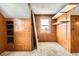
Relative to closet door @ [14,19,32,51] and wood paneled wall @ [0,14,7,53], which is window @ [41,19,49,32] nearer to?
closet door @ [14,19,32,51]

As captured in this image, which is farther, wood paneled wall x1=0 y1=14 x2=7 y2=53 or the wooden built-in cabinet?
the wooden built-in cabinet

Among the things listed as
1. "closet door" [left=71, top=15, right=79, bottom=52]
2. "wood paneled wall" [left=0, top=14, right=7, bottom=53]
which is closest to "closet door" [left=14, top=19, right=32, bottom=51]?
"wood paneled wall" [left=0, top=14, right=7, bottom=53]

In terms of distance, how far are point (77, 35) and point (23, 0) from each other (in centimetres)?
445

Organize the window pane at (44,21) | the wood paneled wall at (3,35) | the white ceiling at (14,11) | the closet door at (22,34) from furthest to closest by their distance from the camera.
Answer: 1. the window pane at (44,21)
2. the closet door at (22,34)
3. the wood paneled wall at (3,35)
4. the white ceiling at (14,11)

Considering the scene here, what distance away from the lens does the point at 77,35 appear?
493 cm

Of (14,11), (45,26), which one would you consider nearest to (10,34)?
(14,11)

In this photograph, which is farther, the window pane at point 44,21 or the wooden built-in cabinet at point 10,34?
the window pane at point 44,21

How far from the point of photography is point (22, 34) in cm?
525

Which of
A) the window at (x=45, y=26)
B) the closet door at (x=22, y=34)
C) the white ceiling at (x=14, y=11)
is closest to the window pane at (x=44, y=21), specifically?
the window at (x=45, y=26)

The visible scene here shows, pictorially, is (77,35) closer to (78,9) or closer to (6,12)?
(78,9)

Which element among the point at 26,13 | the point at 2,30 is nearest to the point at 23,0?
the point at 26,13

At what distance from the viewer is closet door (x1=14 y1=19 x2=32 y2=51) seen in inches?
205

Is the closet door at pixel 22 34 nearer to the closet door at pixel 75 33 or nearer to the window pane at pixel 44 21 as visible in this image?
the closet door at pixel 75 33

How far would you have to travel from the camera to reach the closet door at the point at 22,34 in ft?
17.1
